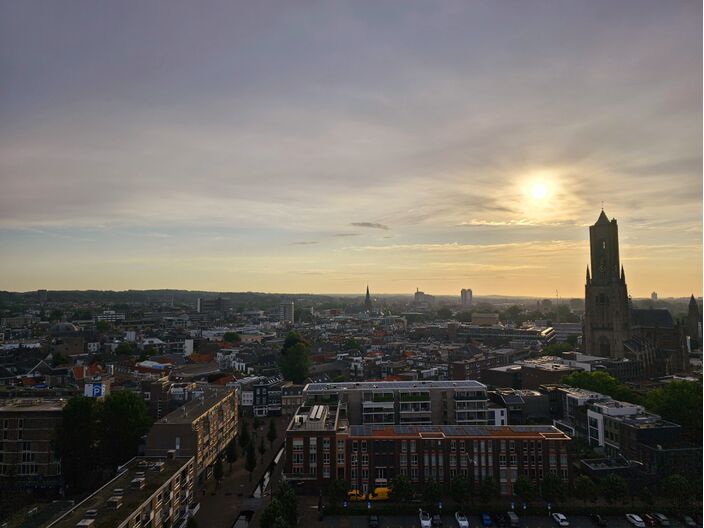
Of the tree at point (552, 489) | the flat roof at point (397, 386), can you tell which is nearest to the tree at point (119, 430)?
the flat roof at point (397, 386)

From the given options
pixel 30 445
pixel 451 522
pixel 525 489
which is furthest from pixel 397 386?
pixel 30 445

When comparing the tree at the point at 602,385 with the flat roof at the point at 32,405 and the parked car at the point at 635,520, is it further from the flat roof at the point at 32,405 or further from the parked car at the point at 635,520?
the flat roof at the point at 32,405

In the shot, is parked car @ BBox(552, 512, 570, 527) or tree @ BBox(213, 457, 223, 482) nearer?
parked car @ BBox(552, 512, 570, 527)

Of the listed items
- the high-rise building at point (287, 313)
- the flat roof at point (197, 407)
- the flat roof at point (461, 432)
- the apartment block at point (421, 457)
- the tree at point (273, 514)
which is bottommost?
the tree at point (273, 514)

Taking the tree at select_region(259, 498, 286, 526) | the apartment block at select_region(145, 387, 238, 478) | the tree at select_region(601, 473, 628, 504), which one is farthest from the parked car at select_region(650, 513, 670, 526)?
the apartment block at select_region(145, 387, 238, 478)

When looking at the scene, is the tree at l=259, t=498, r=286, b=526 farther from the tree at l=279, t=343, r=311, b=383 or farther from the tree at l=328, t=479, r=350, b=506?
the tree at l=279, t=343, r=311, b=383

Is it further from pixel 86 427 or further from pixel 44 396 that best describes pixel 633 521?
pixel 44 396

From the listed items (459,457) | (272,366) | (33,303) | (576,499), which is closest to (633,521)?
(576,499)
